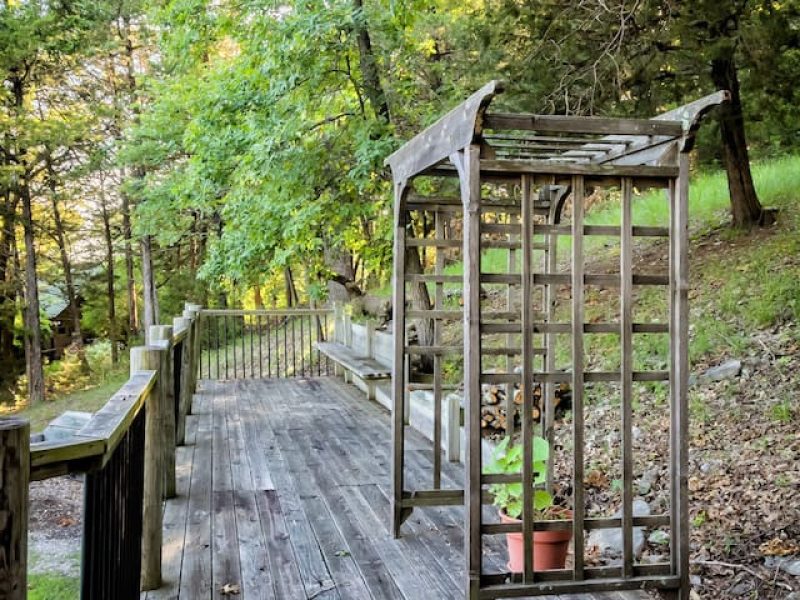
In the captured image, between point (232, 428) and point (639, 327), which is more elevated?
point (639, 327)

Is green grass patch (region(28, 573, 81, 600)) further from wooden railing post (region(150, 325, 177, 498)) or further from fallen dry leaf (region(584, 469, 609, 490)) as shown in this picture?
fallen dry leaf (region(584, 469, 609, 490))

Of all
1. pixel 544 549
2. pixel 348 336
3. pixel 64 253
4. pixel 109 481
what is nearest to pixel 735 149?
pixel 348 336

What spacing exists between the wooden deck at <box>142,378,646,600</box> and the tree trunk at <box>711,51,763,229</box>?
4.33 meters

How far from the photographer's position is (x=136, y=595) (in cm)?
254

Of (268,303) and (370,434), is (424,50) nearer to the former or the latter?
(370,434)

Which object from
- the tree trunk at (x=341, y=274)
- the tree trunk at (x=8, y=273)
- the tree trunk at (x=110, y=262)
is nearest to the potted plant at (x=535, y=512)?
the tree trunk at (x=341, y=274)

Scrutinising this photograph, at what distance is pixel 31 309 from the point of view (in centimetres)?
1360

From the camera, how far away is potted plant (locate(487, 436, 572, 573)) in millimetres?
2828

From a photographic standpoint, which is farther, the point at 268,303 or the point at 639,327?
the point at 268,303

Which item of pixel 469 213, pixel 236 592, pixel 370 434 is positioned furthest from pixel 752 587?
pixel 370 434

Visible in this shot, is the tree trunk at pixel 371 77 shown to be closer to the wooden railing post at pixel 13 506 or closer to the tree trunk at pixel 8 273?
the wooden railing post at pixel 13 506

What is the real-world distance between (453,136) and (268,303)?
22707 millimetres

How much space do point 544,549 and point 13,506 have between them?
2245 mm

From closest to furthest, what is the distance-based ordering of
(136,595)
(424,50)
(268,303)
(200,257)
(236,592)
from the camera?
(136,595)
(236,592)
(424,50)
(200,257)
(268,303)
